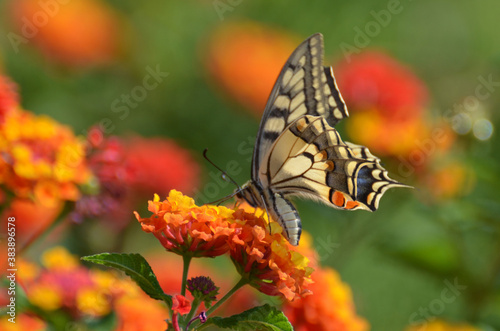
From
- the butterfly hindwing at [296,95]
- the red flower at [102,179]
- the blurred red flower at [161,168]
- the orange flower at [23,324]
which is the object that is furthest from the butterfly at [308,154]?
the blurred red flower at [161,168]

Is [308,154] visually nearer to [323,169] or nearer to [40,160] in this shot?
[323,169]

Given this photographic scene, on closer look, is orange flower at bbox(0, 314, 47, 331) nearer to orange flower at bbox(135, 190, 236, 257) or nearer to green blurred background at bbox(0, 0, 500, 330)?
orange flower at bbox(135, 190, 236, 257)

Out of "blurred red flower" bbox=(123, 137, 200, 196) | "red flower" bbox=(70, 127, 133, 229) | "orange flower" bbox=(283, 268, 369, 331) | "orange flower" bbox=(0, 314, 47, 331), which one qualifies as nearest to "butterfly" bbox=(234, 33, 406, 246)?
"orange flower" bbox=(283, 268, 369, 331)

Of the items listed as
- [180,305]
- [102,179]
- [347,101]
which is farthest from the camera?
[347,101]

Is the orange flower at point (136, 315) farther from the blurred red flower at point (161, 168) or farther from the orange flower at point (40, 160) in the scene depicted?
the blurred red flower at point (161, 168)

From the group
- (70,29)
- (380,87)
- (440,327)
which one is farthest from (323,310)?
(70,29)

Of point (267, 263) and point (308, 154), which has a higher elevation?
point (308, 154)
